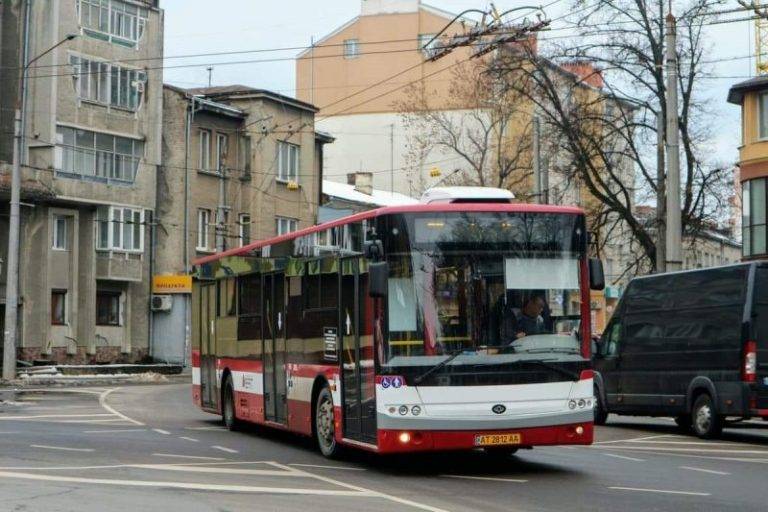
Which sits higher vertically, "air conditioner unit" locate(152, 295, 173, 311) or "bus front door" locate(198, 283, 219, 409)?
"air conditioner unit" locate(152, 295, 173, 311)

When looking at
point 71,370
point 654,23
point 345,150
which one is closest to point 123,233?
point 71,370

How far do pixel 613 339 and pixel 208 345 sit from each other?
708 cm

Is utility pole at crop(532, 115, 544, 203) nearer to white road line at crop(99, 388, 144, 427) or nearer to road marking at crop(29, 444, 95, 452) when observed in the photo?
white road line at crop(99, 388, 144, 427)

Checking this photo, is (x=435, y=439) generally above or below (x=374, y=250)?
below

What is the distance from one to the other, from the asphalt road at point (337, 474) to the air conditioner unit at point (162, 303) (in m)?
30.0


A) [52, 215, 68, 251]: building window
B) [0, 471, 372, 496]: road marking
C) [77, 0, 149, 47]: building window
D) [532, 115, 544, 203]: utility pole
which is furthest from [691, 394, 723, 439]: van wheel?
[77, 0, 149, 47]: building window

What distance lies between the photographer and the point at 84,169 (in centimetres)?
4928

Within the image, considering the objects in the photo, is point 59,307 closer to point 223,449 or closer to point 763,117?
point 763,117

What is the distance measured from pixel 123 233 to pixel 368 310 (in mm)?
37414

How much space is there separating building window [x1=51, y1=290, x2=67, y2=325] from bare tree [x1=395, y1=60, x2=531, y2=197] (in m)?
17.0

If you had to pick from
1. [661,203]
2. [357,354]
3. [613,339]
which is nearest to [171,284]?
[661,203]

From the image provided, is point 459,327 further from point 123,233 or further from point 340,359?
point 123,233

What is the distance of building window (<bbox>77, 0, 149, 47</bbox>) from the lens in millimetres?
49650

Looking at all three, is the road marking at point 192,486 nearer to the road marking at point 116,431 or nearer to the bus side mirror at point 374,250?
the bus side mirror at point 374,250
